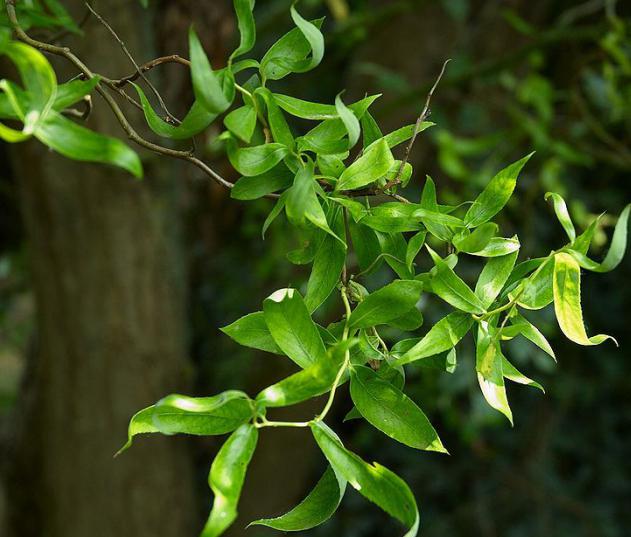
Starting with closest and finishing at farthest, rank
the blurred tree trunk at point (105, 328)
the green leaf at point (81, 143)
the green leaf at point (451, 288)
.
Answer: the green leaf at point (81, 143) < the green leaf at point (451, 288) < the blurred tree trunk at point (105, 328)

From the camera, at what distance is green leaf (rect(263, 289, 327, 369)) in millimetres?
417

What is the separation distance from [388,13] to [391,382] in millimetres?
1336

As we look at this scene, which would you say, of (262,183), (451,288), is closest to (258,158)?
(262,183)

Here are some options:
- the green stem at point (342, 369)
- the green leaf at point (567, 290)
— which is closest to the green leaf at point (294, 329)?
the green stem at point (342, 369)

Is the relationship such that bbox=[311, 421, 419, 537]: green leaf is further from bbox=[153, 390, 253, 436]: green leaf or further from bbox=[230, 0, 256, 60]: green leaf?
bbox=[230, 0, 256, 60]: green leaf

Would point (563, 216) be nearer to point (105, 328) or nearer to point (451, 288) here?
point (451, 288)

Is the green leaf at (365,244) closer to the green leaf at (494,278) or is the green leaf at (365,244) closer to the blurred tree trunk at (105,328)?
the green leaf at (494,278)

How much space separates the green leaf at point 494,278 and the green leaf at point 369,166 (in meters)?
0.08

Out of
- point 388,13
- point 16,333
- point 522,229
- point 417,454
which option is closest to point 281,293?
point 388,13

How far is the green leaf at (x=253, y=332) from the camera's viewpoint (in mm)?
466

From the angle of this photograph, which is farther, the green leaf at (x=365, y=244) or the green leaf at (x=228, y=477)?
the green leaf at (x=365, y=244)

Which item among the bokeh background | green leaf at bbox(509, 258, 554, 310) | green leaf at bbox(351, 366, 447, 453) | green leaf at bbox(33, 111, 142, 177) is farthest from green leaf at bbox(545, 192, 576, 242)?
the bokeh background

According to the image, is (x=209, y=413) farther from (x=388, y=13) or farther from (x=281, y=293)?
(x=388, y=13)

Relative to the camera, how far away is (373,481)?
0.38m
